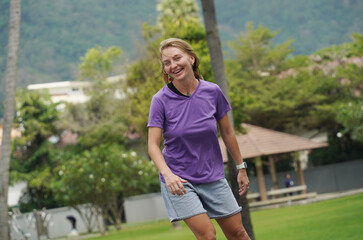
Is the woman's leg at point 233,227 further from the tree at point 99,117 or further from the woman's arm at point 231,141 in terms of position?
the tree at point 99,117

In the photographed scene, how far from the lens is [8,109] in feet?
51.9

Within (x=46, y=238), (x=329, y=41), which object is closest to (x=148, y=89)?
(x=46, y=238)

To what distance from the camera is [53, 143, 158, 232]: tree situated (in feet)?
96.9

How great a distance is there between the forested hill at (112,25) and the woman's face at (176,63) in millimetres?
112058

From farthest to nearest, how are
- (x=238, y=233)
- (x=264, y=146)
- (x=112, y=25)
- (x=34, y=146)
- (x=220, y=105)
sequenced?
(x=112, y=25), (x=34, y=146), (x=264, y=146), (x=220, y=105), (x=238, y=233)

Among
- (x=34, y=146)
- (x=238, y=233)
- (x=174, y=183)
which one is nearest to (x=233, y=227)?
(x=238, y=233)

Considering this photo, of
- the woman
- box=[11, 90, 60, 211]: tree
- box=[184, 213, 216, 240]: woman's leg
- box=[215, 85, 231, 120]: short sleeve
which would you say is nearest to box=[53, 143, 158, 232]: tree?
box=[11, 90, 60, 211]: tree

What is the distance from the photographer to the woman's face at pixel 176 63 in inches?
199

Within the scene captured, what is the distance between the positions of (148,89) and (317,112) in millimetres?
21415

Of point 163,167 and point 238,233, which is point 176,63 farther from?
point 238,233

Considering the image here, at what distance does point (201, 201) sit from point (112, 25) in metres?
174

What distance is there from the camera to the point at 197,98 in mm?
5047

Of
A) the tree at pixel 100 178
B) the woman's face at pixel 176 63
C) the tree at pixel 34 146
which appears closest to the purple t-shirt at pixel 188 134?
the woman's face at pixel 176 63

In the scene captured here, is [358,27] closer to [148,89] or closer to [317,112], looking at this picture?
[317,112]
